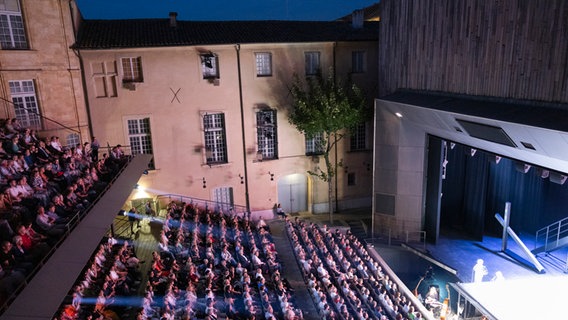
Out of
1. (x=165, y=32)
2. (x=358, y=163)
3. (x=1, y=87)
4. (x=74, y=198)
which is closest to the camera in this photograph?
(x=74, y=198)

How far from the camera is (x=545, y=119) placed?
1164cm

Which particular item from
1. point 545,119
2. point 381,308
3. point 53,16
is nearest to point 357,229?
point 381,308

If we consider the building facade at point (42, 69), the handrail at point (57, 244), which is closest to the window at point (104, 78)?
the building facade at point (42, 69)

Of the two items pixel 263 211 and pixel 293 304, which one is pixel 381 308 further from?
pixel 263 211

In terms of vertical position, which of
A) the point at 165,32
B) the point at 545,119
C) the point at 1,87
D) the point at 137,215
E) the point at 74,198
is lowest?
the point at 137,215

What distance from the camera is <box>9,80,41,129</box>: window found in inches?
697

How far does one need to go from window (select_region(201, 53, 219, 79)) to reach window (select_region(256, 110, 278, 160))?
3.20m

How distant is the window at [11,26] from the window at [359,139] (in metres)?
17.5

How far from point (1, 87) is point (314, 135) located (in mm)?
14694

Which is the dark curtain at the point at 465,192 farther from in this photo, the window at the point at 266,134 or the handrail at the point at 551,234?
the window at the point at 266,134

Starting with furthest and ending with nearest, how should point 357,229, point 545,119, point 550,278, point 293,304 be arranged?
point 357,229
point 550,278
point 293,304
point 545,119

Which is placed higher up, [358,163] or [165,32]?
[165,32]

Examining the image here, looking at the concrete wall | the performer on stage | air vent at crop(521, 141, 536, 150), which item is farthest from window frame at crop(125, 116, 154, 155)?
air vent at crop(521, 141, 536, 150)

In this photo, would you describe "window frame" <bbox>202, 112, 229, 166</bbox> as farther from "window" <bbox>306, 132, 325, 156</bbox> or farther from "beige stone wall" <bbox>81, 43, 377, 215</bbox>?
"window" <bbox>306, 132, 325, 156</bbox>
